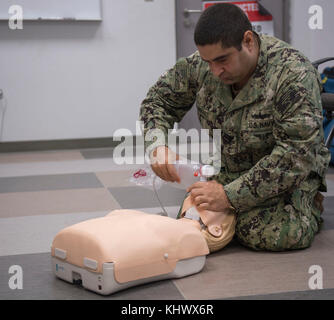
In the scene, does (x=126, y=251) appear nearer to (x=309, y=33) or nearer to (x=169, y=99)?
(x=169, y=99)

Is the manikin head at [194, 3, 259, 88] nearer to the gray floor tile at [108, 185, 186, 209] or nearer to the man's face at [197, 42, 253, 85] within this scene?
the man's face at [197, 42, 253, 85]

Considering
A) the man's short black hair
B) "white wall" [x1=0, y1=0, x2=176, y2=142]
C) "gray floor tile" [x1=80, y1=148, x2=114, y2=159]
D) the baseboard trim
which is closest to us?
the man's short black hair

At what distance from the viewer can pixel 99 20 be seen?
174 inches

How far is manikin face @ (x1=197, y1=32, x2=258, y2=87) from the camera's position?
1.59 m

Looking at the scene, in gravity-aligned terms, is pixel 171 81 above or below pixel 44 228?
above

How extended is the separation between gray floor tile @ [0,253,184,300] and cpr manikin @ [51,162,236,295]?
0.8 inches

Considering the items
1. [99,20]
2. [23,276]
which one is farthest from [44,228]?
[99,20]

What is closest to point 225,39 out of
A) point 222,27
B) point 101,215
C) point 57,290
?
point 222,27

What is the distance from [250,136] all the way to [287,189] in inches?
8.9

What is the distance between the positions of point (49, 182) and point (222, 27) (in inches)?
75.2

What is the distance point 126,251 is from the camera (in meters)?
1.42

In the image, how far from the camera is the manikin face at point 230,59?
159 cm

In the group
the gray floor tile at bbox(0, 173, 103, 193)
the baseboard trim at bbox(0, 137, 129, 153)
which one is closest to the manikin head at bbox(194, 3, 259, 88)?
the gray floor tile at bbox(0, 173, 103, 193)

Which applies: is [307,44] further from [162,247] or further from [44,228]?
[162,247]
